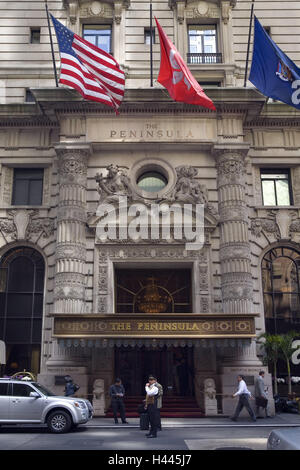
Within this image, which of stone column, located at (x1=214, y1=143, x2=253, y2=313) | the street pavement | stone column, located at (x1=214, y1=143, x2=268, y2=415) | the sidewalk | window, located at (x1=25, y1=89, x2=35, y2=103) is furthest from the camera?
window, located at (x1=25, y1=89, x2=35, y2=103)

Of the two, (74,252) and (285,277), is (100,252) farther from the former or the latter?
(285,277)

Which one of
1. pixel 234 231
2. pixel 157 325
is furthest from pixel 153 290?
pixel 234 231

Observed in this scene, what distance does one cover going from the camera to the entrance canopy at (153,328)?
19594 mm

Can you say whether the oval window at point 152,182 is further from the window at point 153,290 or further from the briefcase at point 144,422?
the briefcase at point 144,422

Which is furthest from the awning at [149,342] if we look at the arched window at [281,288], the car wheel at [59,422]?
the car wheel at [59,422]

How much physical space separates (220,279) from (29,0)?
20.4 m

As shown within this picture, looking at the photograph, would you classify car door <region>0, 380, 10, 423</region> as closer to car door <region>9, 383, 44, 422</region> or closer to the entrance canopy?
car door <region>9, 383, 44, 422</region>

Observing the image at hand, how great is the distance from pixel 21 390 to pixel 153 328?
6280 millimetres

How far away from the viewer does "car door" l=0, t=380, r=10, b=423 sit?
15.0m

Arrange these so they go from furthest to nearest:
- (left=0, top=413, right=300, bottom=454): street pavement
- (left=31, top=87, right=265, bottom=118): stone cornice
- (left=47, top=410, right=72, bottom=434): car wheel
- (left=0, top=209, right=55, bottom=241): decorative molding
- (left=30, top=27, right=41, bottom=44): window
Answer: (left=30, top=27, right=41, bottom=44): window < (left=0, top=209, right=55, bottom=241): decorative molding < (left=31, top=87, right=265, bottom=118): stone cornice < (left=47, top=410, right=72, bottom=434): car wheel < (left=0, top=413, right=300, bottom=454): street pavement

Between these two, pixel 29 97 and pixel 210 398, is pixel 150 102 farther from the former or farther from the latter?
pixel 210 398

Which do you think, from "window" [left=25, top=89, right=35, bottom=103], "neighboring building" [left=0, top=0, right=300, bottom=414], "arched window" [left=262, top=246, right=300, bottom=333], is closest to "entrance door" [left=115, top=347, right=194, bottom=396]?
"neighboring building" [left=0, top=0, right=300, bottom=414]

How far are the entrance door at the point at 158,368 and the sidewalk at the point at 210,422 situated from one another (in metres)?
2.96

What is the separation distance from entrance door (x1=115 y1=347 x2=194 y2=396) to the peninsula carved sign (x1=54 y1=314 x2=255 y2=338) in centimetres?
354
